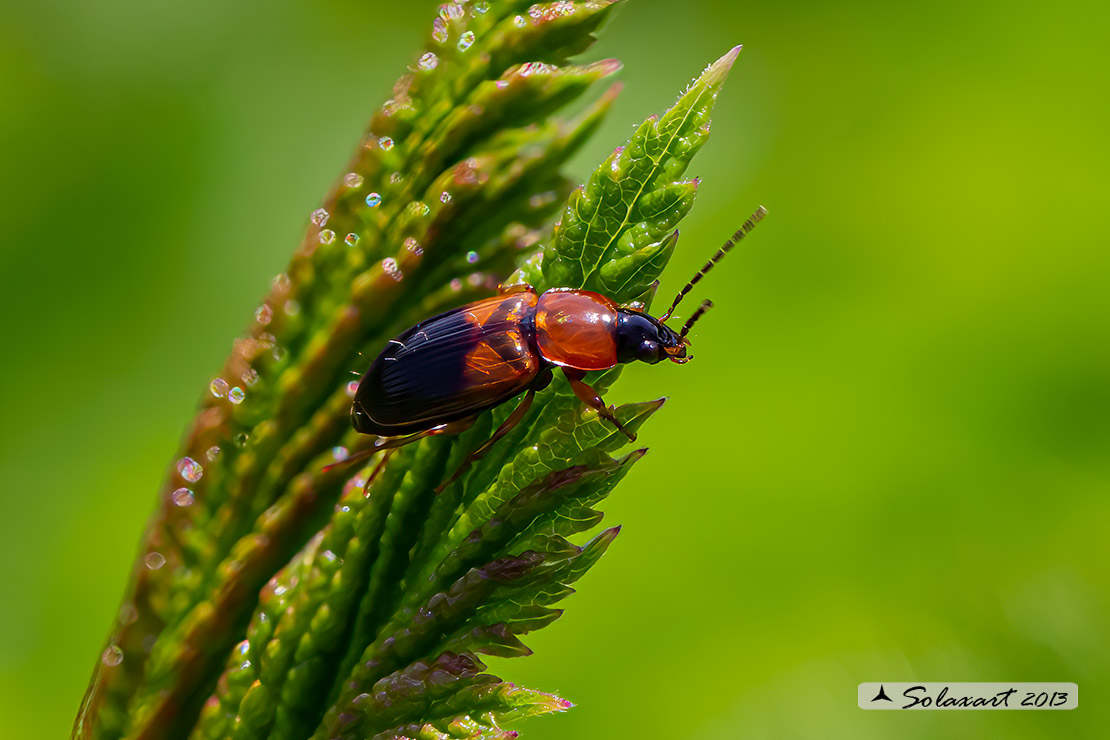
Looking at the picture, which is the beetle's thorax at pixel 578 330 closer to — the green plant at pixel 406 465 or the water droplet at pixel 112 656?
the green plant at pixel 406 465

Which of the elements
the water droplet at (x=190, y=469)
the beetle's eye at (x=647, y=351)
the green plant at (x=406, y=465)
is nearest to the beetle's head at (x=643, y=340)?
the beetle's eye at (x=647, y=351)

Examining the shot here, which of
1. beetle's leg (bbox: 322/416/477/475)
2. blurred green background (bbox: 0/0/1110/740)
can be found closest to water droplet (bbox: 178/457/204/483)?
beetle's leg (bbox: 322/416/477/475)

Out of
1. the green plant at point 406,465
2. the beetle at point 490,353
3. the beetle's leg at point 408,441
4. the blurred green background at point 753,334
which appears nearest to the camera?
the green plant at point 406,465

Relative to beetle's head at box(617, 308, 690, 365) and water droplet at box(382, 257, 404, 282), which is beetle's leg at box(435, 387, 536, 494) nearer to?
water droplet at box(382, 257, 404, 282)

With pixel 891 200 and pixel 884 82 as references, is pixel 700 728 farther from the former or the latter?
pixel 884 82

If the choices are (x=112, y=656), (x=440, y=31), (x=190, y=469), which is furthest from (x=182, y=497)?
(x=440, y=31)

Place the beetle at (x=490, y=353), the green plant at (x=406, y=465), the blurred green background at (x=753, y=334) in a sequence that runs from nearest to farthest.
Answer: the green plant at (x=406, y=465) < the beetle at (x=490, y=353) < the blurred green background at (x=753, y=334)

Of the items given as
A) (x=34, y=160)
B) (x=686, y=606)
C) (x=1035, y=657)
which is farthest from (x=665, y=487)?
(x=34, y=160)
